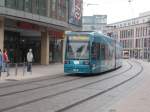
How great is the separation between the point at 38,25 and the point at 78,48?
14.5 meters

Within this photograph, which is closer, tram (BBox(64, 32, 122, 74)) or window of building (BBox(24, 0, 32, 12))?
tram (BBox(64, 32, 122, 74))

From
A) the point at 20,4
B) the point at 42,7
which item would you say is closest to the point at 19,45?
the point at 42,7

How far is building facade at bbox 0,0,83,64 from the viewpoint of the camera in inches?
1433

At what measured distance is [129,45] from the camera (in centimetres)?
15738

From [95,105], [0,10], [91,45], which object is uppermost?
[0,10]

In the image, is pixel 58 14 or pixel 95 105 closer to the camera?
pixel 95 105

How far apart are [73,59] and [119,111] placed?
663 inches


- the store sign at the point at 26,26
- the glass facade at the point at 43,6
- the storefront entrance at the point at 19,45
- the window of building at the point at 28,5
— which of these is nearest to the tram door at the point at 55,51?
the storefront entrance at the point at 19,45

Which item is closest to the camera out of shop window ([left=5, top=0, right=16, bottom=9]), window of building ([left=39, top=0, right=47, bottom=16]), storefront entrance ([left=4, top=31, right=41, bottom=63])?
shop window ([left=5, top=0, right=16, bottom=9])

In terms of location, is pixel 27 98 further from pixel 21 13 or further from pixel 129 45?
pixel 129 45

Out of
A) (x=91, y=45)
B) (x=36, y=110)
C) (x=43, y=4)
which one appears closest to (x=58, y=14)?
(x=43, y=4)

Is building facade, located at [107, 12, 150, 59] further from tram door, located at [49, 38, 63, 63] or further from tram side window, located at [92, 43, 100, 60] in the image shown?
tram side window, located at [92, 43, 100, 60]

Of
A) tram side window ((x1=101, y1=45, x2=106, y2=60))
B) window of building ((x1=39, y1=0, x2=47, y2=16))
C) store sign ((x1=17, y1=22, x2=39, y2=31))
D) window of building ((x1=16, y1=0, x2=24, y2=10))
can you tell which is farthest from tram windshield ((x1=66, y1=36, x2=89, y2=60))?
window of building ((x1=39, y1=0, x2=47, y2=16))

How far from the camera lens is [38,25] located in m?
42.8
